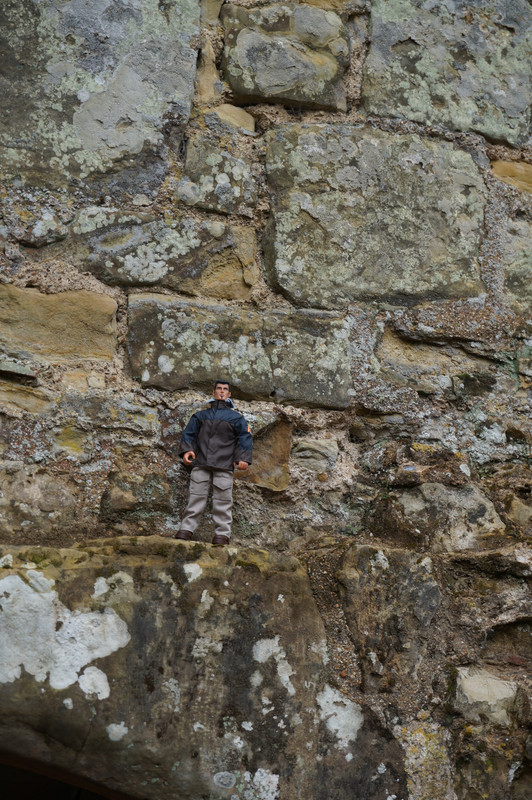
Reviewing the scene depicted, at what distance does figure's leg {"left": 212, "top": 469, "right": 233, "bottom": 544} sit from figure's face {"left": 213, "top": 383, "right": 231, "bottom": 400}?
209 millimetres

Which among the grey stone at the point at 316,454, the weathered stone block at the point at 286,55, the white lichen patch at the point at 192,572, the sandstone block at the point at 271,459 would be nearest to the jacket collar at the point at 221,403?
Answer: the sandstone block at the point at 271,459

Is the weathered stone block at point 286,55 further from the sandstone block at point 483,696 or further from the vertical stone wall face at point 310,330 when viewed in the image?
the sandstone block at point 483,696

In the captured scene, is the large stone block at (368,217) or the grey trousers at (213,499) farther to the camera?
the large stone block at (368,217)

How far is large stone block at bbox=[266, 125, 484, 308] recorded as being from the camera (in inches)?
106

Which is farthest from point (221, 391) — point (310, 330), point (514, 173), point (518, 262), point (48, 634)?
point (514, 173)

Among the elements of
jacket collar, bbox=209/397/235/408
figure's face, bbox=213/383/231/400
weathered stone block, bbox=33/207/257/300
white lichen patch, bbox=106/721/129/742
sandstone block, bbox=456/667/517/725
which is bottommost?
white lichen patch, bbox=106/721/129/742

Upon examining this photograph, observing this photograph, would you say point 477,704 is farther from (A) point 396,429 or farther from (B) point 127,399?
(B) point 127,399

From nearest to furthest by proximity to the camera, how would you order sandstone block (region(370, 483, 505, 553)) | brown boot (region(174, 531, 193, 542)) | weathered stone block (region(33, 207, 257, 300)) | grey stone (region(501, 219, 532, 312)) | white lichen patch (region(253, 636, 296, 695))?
white lichen patch (region(253, 636, 296, 695)) → brown boot (region(174, 531, 193, 542)) → sandstone block (region(370, 483, 505, 553)) → weathered stone block (region(33, 207, 257, 300)) → grey stone (region(501, 219, 532, 312))

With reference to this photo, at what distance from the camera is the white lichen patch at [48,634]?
1.95m

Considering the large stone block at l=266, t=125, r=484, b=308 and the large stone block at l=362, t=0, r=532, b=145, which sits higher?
the large stone block at l=362, t=0, r=532, b=145

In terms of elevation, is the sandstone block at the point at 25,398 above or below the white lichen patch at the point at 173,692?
above

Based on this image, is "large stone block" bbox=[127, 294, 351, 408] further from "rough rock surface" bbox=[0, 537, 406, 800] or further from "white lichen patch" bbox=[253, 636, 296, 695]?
"white lichen patch" bbox=[253, 636, 296, 695]

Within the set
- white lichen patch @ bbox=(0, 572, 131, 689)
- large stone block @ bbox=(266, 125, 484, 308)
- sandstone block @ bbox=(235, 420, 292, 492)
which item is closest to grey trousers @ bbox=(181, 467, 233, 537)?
sandstone block @ bbox=(235, 420, 292, 492)

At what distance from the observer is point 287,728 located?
2.03 metres
